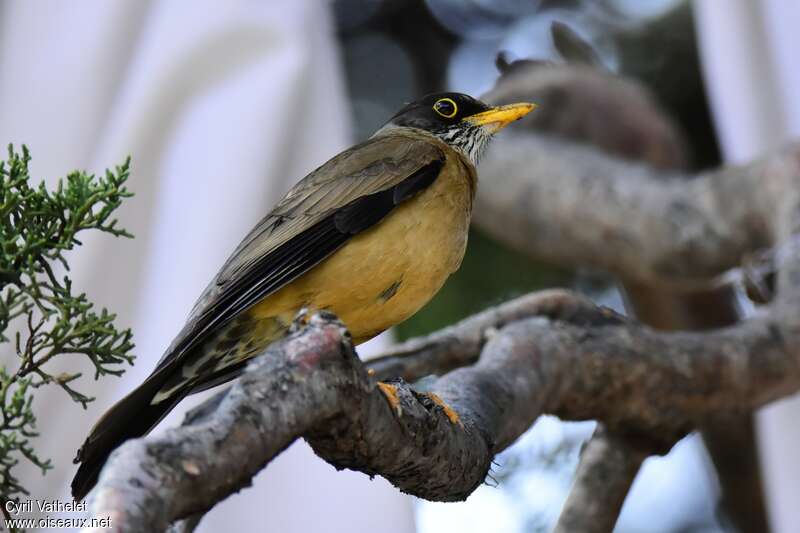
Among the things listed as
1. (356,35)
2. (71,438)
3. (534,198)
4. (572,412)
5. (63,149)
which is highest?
(356,35)

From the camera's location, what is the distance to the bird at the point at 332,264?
193cm

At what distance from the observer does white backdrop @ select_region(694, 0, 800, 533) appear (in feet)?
16.1

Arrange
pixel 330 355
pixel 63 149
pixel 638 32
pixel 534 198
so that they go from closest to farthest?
pixel 330 355
pixel 63 149
pixel 534 198
pixel 638 32

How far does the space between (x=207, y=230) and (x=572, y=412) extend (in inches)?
46.6

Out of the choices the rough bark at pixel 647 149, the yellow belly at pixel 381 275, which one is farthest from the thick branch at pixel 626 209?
the yellow belly at pixel 381 275

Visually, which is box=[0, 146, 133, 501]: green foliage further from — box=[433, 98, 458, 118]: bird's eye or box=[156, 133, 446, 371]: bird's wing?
box=[433, 98, 458, 118]: bird's eye

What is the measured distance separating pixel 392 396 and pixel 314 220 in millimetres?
482

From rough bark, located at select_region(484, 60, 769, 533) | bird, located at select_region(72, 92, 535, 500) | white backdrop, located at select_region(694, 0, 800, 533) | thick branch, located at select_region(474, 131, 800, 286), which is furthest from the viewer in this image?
rough bark, located at select_region(484, 60, 769, 533)

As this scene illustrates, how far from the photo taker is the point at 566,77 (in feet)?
19.2

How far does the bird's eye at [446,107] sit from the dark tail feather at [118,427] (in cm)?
101

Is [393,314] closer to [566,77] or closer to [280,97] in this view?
[280,97]

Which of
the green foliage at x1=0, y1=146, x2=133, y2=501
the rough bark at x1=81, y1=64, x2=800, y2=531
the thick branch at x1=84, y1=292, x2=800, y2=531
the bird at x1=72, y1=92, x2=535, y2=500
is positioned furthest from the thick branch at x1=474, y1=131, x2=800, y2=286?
the green foliage at x1=0, y1=146, x2=133, y2=501

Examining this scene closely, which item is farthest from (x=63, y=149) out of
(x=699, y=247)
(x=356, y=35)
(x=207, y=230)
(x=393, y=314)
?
(x=356, y=35)

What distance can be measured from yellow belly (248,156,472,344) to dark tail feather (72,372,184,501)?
0.31m
